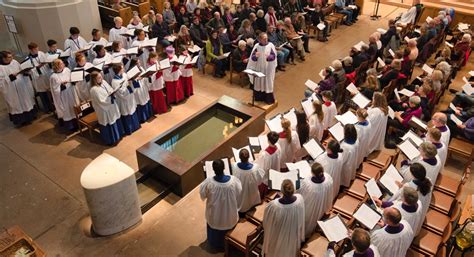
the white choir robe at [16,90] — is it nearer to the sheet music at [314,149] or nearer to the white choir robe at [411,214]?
the sheet music at [314,149]

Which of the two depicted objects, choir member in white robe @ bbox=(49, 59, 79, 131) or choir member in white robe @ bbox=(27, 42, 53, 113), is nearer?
choir member in white robe @ bbox=(49, 59, 79, 131)

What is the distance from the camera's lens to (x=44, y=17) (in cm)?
1181

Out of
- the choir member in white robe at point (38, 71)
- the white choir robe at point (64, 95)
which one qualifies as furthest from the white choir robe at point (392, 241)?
the choir member in white robe at point (38, 71)

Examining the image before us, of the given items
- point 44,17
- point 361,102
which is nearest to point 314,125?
point 361,102

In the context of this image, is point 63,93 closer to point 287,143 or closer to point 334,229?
point 287,143

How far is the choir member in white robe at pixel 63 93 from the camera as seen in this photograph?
8578 millimetres

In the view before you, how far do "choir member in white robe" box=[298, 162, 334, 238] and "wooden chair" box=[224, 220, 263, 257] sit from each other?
0.74 metres

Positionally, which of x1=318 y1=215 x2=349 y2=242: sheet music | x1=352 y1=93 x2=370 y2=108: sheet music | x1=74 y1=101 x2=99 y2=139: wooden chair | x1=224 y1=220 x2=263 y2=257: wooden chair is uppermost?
x1=352 y1=93 x2=370 y2=108: sheet music

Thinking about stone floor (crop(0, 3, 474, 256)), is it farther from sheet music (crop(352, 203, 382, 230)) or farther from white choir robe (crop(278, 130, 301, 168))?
sheet music (crop(352, 203, 382, 230))

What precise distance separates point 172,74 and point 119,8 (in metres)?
5.64

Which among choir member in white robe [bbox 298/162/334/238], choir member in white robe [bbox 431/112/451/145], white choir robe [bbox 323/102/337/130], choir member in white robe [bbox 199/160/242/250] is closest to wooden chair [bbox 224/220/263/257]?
choir member in white robe [bbox 199/160/242/250]

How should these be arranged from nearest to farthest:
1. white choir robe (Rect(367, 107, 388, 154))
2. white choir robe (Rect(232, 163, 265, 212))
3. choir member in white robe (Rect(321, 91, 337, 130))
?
white choir robe (Rect(232, 163, 265, 212))
white choir robe (Rect(367, 107, 388, 154))
choir member in white robe (Rect(321, 91, 337, 130))

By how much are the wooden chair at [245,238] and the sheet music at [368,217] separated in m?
1.38

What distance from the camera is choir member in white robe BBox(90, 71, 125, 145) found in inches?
316
